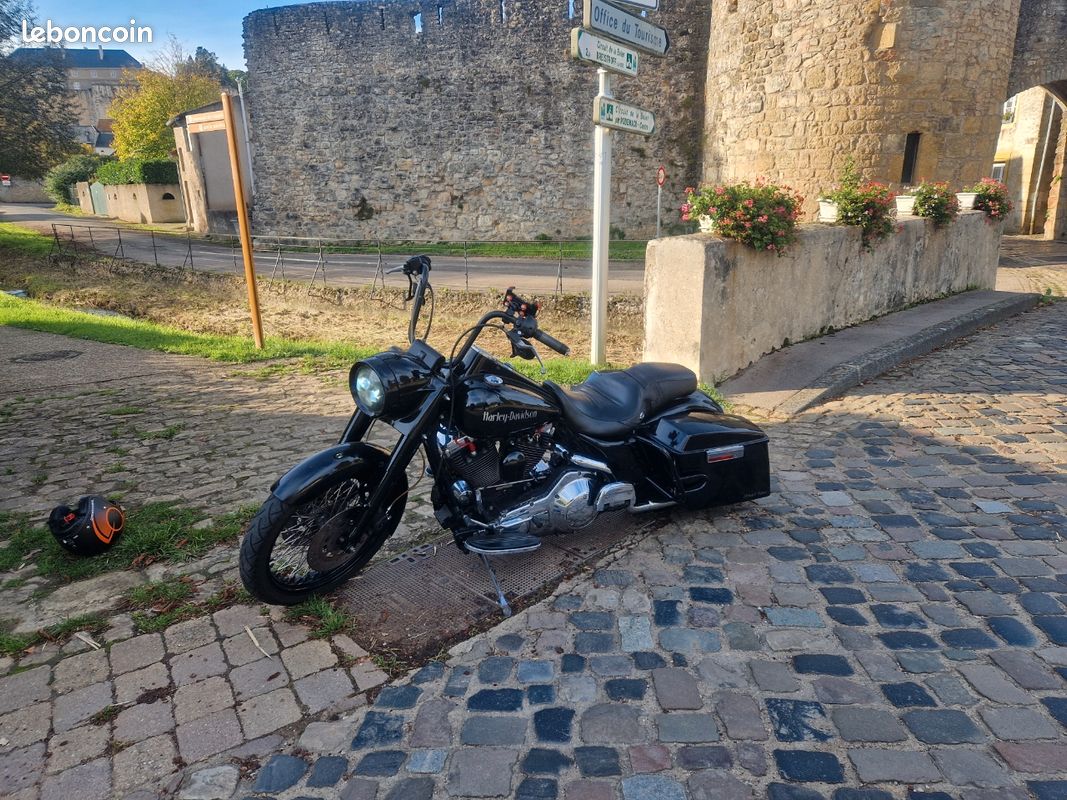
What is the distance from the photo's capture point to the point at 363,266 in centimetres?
1967

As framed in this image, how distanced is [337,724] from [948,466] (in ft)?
13.5

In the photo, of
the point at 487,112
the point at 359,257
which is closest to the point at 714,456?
the point at 359,257

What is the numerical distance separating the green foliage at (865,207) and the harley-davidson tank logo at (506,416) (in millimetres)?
6450

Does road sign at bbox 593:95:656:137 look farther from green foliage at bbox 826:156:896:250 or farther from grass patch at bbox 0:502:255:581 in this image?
grass patch at bbox 0:502:255:581

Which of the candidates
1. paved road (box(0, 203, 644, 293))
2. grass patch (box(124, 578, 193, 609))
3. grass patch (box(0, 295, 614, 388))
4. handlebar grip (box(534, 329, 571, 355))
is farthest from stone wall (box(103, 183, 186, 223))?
handlebar grip (box(534, 329, 571, 355))

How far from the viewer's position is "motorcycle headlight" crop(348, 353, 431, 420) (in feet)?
10.2

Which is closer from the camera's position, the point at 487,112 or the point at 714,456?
the point at 714,456

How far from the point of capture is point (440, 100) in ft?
81.7

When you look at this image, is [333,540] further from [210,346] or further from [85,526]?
[210,346]

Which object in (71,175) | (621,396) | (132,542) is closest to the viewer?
(132,542)

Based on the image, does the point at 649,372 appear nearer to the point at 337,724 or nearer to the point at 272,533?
the point at 272,533

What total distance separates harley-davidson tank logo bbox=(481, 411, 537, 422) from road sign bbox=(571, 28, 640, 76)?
3468 mm

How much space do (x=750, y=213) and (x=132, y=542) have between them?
5.18m

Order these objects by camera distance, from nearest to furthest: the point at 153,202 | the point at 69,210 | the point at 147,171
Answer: the point at 147,171
the point at 153,202
the point at 69,210
